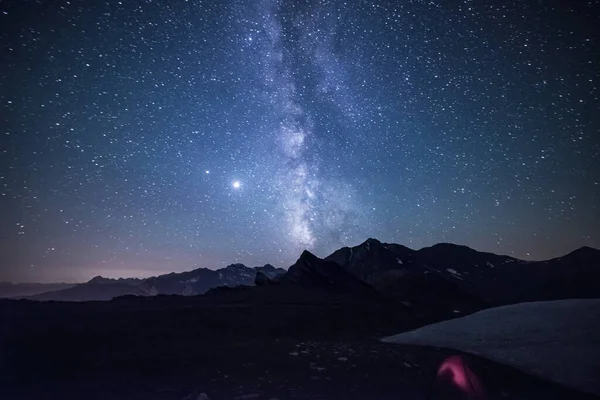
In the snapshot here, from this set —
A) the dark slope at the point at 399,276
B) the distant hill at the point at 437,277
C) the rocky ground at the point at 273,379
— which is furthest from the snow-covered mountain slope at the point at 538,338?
the dark slope at the point at 399,276

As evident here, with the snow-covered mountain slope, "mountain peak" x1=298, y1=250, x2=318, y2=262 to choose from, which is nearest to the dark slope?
"mountain peak" x1=298, y1=250, x2=318, y2=262

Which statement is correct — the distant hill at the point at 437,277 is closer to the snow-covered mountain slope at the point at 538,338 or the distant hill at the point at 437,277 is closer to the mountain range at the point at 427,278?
the mountain range at the point at 427,278

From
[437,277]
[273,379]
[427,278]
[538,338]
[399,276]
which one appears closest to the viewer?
[273,379]

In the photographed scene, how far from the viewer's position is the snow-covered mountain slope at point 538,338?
12781 millimetres

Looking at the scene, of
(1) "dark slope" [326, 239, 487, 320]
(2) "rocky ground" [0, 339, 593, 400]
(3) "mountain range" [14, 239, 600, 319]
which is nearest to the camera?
(2) "rocky ground" [0, 339, 593, 400]

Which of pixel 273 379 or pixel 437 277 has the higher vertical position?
pixel 437 277

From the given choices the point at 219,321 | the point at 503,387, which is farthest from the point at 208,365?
the point at 219,321

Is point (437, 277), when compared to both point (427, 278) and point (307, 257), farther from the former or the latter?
point (307, 257)

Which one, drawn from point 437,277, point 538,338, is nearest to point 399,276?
point 437,277

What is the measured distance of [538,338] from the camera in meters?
16.7

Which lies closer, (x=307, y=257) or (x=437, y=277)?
(x=307, y=257)

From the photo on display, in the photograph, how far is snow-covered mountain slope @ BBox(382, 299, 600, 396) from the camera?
12781mm

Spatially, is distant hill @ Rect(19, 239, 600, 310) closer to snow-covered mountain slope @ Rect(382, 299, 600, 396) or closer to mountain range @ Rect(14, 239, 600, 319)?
mountain range @ Rect(14, 239, 600, 319)

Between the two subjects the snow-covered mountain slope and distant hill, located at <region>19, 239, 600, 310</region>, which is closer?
the snow-covered mountain slope
